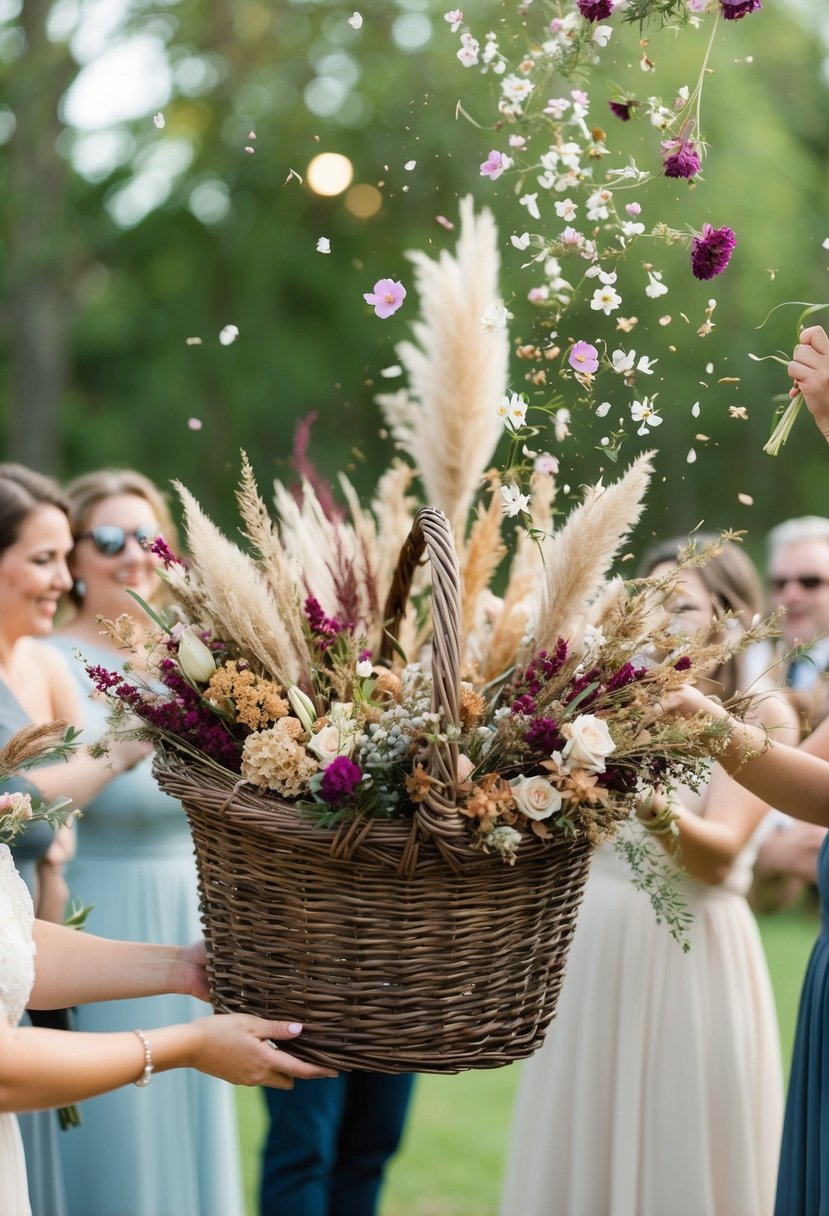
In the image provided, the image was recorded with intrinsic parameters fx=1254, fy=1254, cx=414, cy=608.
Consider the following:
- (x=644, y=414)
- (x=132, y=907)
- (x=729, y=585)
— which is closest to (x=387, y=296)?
(x=644, y=414)

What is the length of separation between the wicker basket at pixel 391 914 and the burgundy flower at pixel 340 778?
0.05 metres

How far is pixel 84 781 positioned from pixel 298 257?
347 inches

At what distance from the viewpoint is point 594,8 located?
6.32 ft

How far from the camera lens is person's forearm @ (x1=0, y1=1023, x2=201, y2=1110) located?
1.61 metres

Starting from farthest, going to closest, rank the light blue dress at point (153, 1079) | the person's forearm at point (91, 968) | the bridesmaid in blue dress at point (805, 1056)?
the light blue dress at point (153, 1079) → the bridesmaid in blue dress at point (805, 1056) → the person's forearm at point (91, 968)

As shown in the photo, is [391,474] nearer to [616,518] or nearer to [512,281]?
[512,281]

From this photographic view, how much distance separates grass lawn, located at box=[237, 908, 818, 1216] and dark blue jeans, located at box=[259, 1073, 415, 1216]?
4.50ft

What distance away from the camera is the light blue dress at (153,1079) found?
324 centimetres

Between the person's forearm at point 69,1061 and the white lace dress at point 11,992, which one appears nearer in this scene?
the person's forearm at point 69,1061

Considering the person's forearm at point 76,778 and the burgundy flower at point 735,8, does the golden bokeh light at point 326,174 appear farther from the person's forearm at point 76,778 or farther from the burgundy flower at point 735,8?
the person's forearm at point 76,778

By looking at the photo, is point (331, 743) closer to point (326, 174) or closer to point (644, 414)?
point (644, 414)

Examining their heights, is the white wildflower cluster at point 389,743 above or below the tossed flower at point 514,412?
below

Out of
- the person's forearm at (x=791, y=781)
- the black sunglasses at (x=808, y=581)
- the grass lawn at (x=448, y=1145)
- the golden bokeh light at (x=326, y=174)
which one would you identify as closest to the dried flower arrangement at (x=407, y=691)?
the person's forearm at (x=791, y=781)

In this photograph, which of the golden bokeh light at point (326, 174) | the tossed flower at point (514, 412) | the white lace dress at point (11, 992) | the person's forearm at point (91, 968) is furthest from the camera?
the golden bokeh light at point (326, 174)
